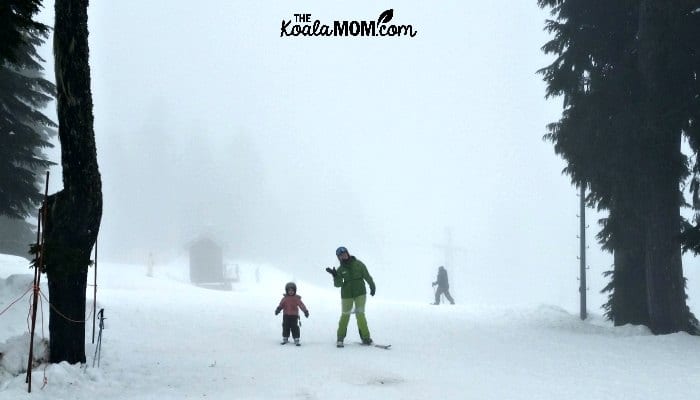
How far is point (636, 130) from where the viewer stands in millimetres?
12773

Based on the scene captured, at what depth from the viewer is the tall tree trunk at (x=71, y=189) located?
24.4ft

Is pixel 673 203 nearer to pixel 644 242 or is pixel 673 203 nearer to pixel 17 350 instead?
pixel 644 242

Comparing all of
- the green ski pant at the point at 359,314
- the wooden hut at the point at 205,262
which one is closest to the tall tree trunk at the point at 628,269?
the green ski pant at the point at 359,314

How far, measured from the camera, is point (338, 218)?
→ 3900 inches

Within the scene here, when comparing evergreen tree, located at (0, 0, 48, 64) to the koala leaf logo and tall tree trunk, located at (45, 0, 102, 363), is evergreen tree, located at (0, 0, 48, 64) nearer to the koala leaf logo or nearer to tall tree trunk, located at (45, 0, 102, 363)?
tall tree trunk, located at (45, 0, 102, 363)

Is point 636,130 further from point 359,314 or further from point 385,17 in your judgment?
point 385,17

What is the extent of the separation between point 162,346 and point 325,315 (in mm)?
6407

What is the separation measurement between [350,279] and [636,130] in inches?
284

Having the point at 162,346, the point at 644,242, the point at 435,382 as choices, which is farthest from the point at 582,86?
the point at 162,346

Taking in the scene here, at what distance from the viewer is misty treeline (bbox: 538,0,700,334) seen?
490 inches

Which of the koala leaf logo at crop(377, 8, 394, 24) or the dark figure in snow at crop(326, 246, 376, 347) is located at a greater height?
the koala leaf logo at crop(377, 8, 394, 24)

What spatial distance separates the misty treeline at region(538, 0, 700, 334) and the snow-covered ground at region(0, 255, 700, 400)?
4.98 ft

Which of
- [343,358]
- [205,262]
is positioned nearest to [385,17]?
[343,358]

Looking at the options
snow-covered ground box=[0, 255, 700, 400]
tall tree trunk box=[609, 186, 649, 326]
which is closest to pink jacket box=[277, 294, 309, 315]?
snow-covered ground box=[0, 255, 700, 400]
